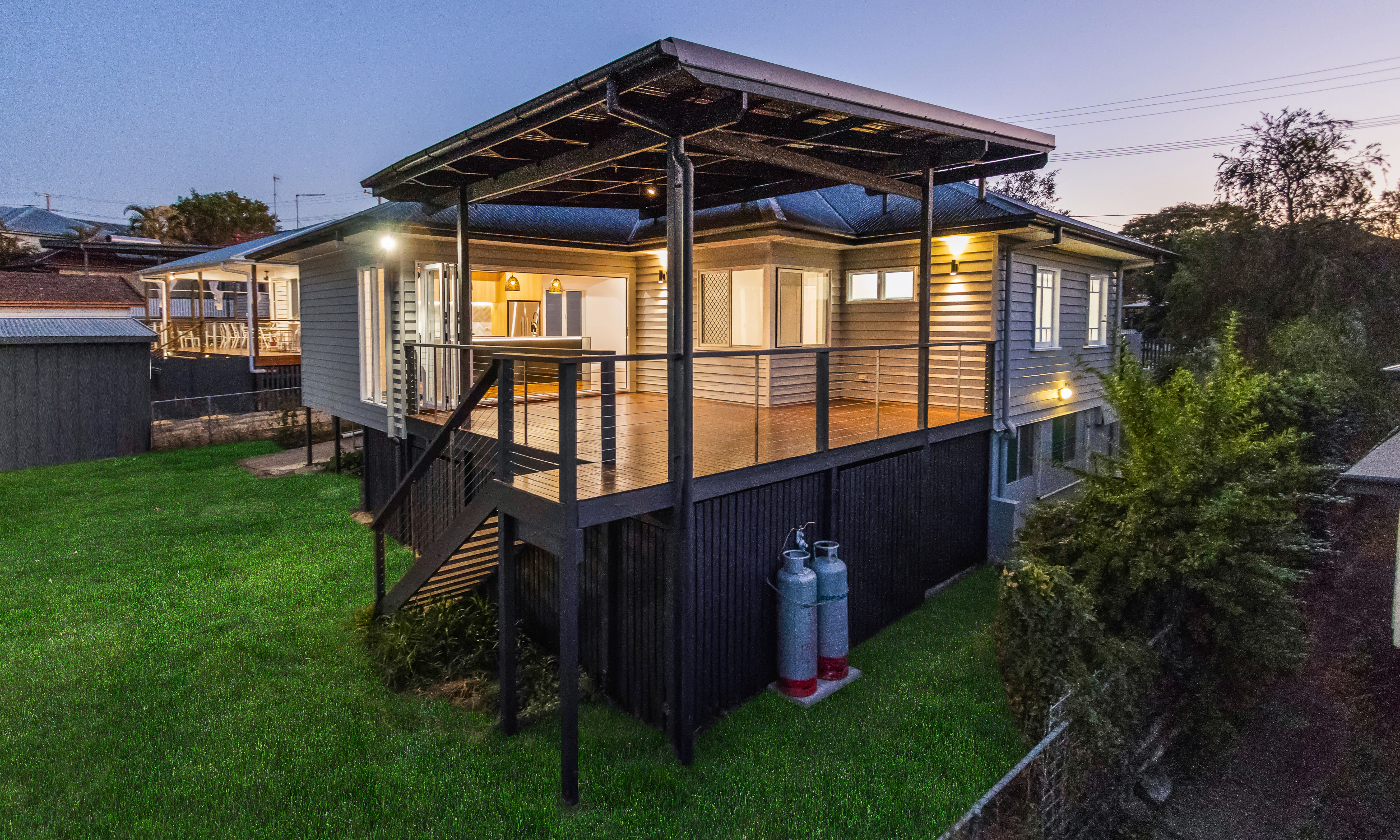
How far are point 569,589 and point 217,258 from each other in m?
16.0

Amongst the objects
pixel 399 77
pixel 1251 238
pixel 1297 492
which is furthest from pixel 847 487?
pixel 399 77

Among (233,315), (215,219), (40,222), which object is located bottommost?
(233,315)

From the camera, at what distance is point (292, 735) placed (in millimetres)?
5426

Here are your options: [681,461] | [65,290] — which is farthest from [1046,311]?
[65,290]

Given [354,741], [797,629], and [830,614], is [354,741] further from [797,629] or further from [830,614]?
[830,614]

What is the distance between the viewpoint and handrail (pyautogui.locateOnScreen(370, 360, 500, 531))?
5.63 meters

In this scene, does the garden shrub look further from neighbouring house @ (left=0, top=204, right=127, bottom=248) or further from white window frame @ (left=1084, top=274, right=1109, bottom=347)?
neighbouring house @ (left=0, top=204, right=127, bottom=248)

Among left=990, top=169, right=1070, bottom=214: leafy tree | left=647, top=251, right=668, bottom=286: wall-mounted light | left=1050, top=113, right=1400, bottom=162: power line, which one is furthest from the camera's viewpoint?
left=990, top=169, right=1070, bottom=214: leafy tree

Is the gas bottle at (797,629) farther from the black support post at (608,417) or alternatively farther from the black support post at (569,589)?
the black support post at (569,589)

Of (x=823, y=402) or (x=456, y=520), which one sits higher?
(x=823, y=402)

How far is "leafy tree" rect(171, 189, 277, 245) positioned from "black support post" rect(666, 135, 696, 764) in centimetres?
4402

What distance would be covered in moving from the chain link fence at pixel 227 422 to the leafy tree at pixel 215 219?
2714 cm

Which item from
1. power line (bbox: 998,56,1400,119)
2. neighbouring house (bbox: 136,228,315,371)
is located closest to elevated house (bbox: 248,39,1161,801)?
neighbouring house (bbox: 136,228,315,371)

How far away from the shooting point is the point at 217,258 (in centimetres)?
1680
